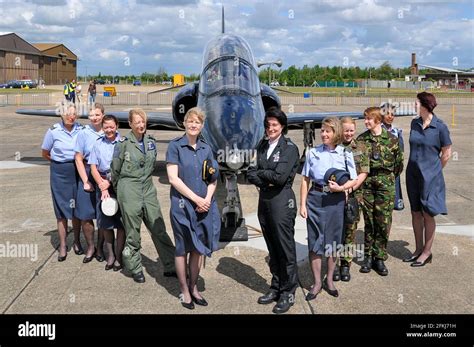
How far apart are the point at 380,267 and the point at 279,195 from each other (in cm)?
184

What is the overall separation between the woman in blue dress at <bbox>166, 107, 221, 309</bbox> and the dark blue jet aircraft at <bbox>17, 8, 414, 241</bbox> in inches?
68.4

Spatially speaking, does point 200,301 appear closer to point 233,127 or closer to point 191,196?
point 191,196

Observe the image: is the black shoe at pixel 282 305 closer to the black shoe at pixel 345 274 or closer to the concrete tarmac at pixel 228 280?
the concrete tarmac at pixel 228 280

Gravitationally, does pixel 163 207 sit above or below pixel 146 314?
above

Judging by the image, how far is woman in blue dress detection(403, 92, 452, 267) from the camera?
530 centimetres

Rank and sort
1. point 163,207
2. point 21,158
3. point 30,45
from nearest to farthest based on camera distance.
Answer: point 163,207 → point 21,158 → point 30,45

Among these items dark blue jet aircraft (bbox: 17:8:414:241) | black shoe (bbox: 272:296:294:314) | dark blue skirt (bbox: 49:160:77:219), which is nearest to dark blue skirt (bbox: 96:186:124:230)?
dark blue skirt (bbox: 49:160:77:219)

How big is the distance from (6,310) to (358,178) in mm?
3586

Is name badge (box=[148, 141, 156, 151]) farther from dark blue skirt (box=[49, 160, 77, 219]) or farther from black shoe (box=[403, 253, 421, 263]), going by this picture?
black shoe (box=[403, 253, 421, 263])

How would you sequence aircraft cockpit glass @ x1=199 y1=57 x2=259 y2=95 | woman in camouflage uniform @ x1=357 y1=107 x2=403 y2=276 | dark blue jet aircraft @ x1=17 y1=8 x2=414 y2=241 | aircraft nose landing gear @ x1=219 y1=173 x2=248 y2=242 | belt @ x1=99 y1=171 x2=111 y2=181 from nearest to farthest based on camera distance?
1. woman in camouflage uniform @ x1=357 y1=107 x2=403 y2=276
2. belt @ x1=99 y1=171 x2=111 y2=181
3. aircraft nose landing gear @ x1=219 y1=173 x2=248 y2=242
4. dark blue jet aircraft @ x1=17 y1=8 x2=414 y2=241
5. aircraft cockpit glass @ x1=199 y1=57 x2=259 y2=95

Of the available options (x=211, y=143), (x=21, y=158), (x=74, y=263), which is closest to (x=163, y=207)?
(x=211, y=143)
